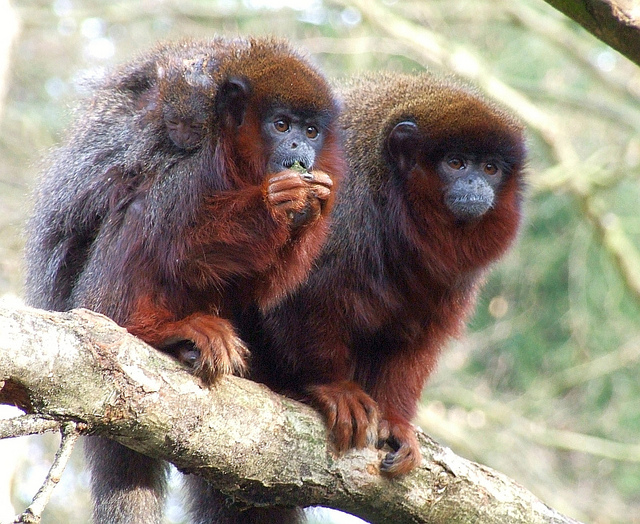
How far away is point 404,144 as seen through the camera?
3807 millimetres

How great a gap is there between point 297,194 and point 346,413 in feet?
2.79

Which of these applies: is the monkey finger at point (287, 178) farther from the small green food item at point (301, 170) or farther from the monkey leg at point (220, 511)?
the monkey leg at point (220, 511)

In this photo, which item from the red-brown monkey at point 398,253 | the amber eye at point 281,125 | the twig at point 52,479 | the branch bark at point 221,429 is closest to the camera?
the twig at point 52,479

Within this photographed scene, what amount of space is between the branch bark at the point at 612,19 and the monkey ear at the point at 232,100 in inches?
45.9

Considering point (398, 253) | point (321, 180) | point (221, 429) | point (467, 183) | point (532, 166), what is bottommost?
point (221, 429)

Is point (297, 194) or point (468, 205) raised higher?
point (468, 205)

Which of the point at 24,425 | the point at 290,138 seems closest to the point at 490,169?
the point at 290,138

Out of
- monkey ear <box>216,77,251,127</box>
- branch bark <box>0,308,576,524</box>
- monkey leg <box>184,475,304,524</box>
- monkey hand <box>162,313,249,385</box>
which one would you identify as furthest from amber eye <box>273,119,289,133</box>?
monkey leg <box>184,475,304,524</box>

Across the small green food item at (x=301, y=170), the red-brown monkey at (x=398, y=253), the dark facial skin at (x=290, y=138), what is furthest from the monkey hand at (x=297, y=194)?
the red-brown monkey at (x=398, y=253)

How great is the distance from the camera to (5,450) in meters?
4.68

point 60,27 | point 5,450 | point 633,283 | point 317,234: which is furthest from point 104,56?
point 317,234

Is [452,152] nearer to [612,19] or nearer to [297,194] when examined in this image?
[612,19]

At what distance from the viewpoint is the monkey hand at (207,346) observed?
2.75 m

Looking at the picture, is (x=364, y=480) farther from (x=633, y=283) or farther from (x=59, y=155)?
(x=633, y=283)
